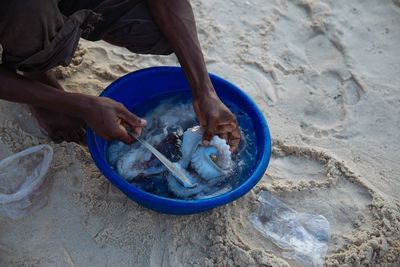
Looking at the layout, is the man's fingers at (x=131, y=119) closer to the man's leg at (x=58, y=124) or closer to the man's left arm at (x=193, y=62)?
the man's left arm at (x=193, y=62)

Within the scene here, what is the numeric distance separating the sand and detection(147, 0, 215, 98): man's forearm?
1.43 ft

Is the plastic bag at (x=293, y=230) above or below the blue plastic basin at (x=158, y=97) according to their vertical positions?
below

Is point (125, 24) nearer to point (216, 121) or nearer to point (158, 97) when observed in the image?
point (158, 97)

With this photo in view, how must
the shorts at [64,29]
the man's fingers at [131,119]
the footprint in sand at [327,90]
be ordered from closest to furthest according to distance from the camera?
1. the shorts at [64,29]
2. the man's fingers at [131,119]
3. the footprint in sand at [327,90]

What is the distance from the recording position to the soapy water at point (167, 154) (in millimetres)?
1668

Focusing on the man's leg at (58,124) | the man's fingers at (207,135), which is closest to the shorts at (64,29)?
the man's leg at (58,124)

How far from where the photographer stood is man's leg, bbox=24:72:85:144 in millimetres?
1806

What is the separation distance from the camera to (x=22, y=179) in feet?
5.67

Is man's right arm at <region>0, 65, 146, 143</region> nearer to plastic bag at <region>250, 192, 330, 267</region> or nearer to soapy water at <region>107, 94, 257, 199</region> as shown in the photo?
soapy water at <region>107, 94, 257, 199</region>

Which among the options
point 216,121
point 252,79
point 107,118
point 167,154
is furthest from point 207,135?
point 252,79

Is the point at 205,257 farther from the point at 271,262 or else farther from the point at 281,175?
the point at 281,175

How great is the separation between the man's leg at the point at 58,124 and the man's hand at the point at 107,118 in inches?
10.8

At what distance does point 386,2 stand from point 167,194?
5.26 ft

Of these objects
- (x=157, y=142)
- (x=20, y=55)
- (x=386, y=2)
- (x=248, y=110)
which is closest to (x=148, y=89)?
(x=157, y=142)
